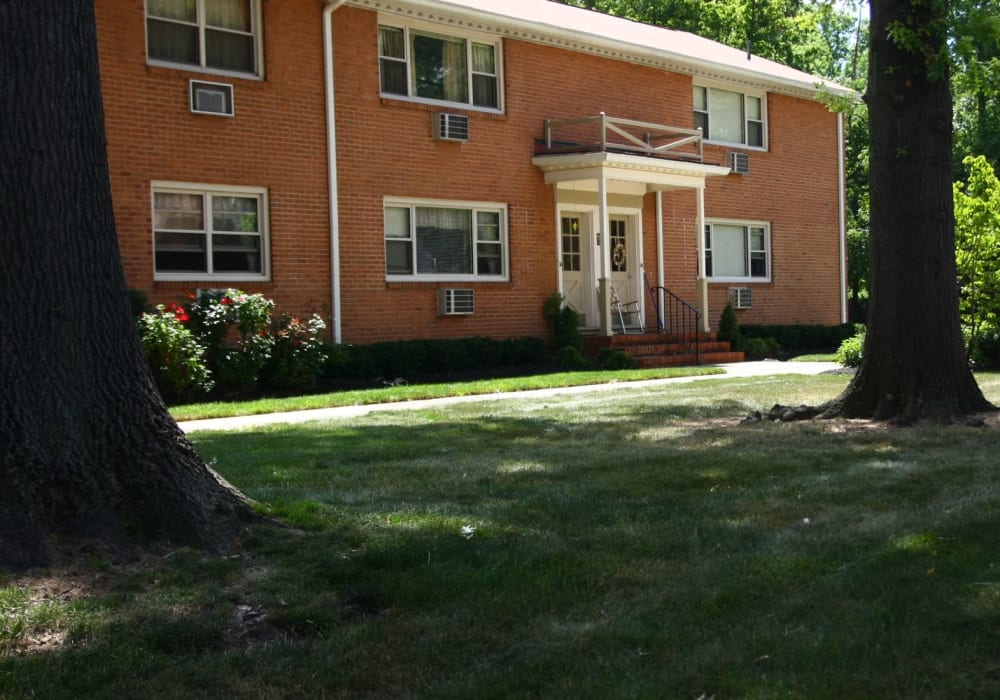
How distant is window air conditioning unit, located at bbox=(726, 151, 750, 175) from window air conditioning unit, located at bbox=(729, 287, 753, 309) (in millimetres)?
2637

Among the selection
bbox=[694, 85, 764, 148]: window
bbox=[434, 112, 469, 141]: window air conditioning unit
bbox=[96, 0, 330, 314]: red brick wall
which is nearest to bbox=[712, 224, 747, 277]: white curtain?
bbox=[694, 85, 764, 148]: window

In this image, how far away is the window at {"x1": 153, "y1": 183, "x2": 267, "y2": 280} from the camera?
15.5 meters

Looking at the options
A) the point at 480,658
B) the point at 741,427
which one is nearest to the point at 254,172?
the point at 741,427

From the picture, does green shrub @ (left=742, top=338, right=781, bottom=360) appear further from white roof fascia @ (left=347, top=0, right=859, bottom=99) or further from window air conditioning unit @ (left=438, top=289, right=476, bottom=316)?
window air conditioning unit @ (left=438, top=289, right=476, bottom=316)

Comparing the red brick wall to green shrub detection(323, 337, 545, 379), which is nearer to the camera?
the red brick wall

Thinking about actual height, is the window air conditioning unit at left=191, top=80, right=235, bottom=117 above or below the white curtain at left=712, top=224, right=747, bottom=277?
above

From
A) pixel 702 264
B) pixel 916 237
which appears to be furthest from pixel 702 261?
pixel 916 237

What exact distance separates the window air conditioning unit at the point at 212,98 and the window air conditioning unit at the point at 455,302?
15.4ft

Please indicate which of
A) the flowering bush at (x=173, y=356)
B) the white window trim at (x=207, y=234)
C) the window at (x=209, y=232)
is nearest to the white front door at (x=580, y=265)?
the white window trim at (x=207, y=234)

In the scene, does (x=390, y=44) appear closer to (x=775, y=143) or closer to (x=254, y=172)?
(x=254, y=172)

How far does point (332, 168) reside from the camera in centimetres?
1705

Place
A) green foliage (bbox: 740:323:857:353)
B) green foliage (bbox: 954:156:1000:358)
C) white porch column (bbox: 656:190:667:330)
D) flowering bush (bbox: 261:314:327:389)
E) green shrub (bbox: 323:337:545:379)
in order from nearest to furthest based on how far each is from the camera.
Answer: green foliage (bbox: 954:156:1000:358) → flowering bush (bbox: 261:314:327:389) → green shrub (bbox: 323:337:545:379) → white porch column (bbox: 656:190:667:330) → green foliage (bbox: 740:323:857:353)

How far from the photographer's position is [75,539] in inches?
184

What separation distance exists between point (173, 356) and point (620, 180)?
32.9ft
